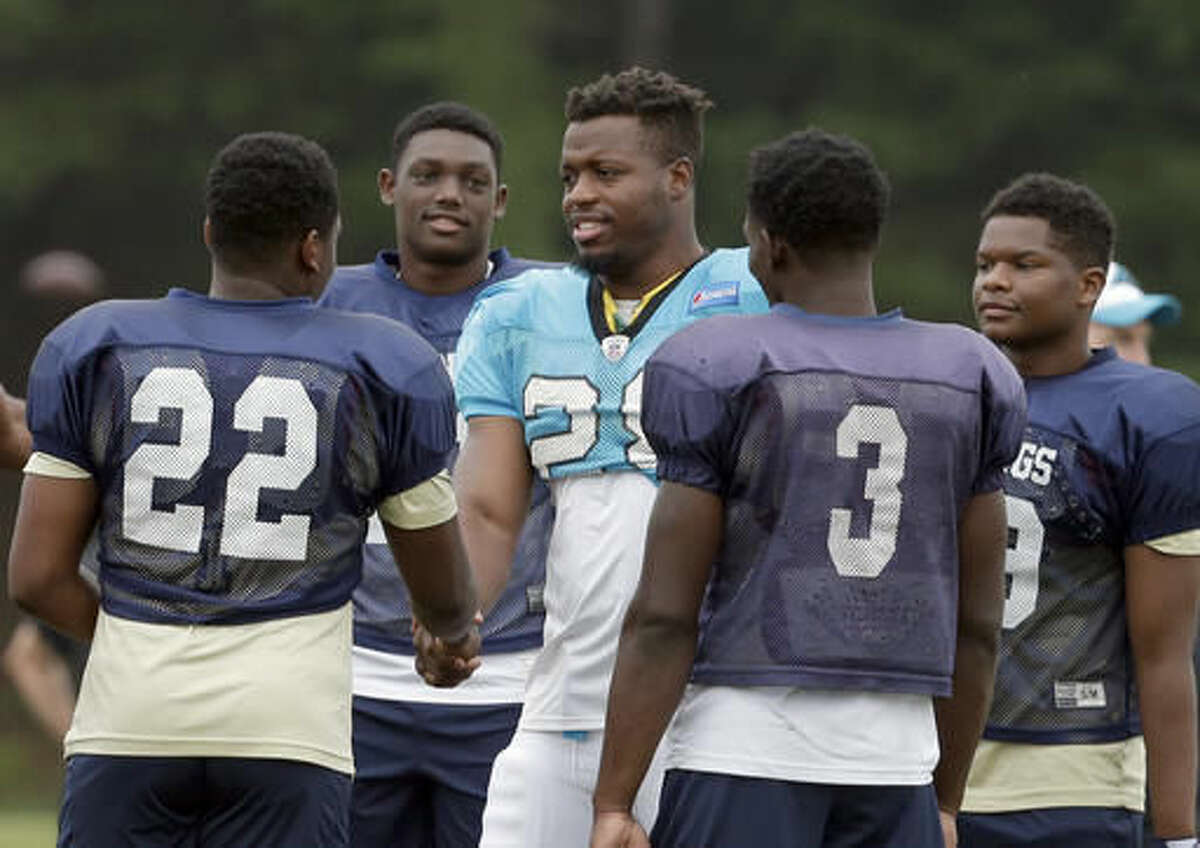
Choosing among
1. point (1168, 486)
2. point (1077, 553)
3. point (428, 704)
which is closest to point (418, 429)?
point (1077, 553)

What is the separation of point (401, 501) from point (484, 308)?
848 millimetres

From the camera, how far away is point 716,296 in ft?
18.7

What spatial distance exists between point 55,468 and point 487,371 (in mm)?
1164

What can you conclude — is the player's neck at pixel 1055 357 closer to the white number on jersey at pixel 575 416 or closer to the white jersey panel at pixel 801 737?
the white number on jersey at pixel 575 416

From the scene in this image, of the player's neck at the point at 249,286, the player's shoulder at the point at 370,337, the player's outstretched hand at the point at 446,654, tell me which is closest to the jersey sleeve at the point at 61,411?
the player's neck at the point at 249,286

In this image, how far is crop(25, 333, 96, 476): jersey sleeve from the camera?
498 cm

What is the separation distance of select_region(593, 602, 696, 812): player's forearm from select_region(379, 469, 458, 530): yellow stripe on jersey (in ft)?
2.17

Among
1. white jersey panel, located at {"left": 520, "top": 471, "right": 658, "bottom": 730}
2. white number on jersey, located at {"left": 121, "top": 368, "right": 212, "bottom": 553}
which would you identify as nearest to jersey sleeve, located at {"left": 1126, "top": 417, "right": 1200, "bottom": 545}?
white jersey panel, located at {"left": 520, "top": 471, "right": 658, "bottom": 730}

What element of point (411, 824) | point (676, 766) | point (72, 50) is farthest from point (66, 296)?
point (72, 50)

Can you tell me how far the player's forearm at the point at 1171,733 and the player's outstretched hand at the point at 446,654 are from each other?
56.1 inches

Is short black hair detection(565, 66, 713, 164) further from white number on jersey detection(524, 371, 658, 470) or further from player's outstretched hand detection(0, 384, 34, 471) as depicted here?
player's outstretched hand detection(0, 384, 34, 471)

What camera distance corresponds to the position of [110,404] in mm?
4977

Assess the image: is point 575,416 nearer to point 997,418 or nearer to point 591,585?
point 591,585

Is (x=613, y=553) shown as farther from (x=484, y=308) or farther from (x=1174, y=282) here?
(x=1174, y=282)
